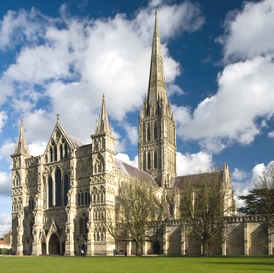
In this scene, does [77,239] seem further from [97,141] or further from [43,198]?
[97,141]

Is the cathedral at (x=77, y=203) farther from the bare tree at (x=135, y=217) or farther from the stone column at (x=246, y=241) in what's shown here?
the bare tree at (x=135, y=217)

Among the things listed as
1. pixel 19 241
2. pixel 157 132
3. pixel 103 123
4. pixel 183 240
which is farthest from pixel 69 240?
pixel 157 132

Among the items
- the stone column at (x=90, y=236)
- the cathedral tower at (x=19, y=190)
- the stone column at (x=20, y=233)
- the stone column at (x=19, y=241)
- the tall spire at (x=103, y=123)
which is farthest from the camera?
the cathedral tower at (x=19, y=190)

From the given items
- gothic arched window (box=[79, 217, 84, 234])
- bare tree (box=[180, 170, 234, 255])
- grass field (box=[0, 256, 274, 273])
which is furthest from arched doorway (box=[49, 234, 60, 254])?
grass field (box=[0, 256, 274, 273])

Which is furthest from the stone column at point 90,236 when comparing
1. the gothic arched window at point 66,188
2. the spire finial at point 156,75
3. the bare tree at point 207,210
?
the spire finial at point 156,75

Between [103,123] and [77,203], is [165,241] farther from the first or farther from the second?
[103,123]

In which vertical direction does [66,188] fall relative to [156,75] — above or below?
below

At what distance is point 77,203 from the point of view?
216ft

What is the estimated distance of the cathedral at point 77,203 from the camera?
5556 centimetres

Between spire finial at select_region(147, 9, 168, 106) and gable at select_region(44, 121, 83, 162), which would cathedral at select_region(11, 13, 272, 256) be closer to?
gable at select_region(44, 121, 83, 162)

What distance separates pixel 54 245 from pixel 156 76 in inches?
1852

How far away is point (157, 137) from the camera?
91625 mm

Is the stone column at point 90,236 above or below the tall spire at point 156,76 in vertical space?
below

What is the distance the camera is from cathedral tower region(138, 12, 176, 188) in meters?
89.4
